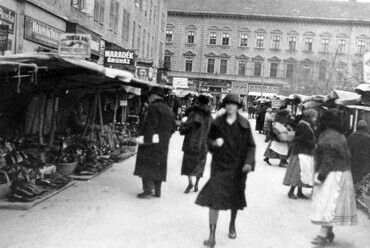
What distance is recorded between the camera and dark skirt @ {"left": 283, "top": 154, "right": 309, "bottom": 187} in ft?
30.0

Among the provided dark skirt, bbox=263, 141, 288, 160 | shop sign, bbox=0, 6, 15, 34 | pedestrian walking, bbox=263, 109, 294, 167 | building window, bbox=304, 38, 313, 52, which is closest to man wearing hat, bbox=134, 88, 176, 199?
pedestrian walking, bbox=263, 109, 294, 167

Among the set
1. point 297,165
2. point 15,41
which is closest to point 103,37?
point 15,41

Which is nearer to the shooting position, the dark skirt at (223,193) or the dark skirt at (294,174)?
the dark skirt at (223,193)

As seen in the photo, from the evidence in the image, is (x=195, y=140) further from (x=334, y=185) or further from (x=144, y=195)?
(x=334, y=185)

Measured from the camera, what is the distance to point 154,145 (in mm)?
8156

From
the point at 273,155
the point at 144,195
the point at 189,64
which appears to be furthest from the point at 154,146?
the point at 189,64

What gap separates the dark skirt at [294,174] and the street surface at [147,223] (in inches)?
13.1

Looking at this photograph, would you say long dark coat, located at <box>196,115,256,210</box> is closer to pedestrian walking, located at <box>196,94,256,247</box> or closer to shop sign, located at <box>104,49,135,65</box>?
pedestrian walking, located at <box>196,94,256,247</box>

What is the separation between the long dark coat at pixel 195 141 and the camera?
898 centimetres

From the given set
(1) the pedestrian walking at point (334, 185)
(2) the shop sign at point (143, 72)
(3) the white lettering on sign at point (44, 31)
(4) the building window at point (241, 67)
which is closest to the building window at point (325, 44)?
(4) the building window at point (241, 67)

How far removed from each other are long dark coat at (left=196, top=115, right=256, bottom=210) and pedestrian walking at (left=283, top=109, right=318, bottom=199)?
3.43 m

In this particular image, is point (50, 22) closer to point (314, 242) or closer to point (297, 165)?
point (297, 165)

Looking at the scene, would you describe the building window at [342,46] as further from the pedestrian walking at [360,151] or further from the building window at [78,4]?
the pedestrian walking at [360,151]

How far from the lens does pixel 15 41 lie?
14398mm
